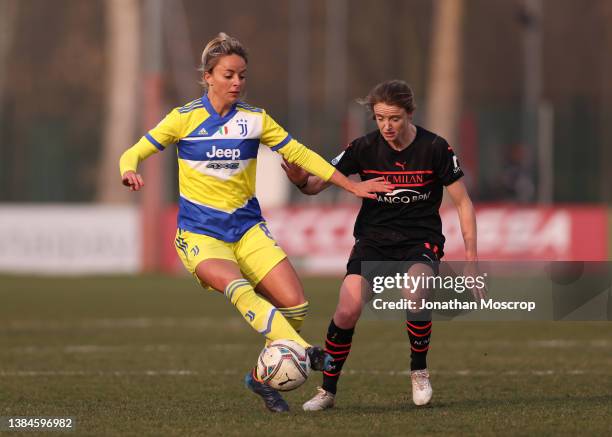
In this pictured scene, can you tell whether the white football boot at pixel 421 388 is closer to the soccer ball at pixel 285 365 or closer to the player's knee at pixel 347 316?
the player's knee at pixel 347 316

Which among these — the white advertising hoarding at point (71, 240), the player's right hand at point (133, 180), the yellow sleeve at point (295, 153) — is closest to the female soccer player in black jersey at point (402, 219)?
the yellow sleeve at point (295, 153)

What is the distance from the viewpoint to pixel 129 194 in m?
33.2

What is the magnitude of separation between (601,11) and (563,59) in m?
2.44

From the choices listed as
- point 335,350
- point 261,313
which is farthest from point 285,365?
point 335,350

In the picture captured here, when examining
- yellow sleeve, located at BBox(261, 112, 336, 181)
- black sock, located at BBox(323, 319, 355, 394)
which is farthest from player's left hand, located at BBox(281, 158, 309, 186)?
black sock, located at BBox(323, 319, 355, 394)

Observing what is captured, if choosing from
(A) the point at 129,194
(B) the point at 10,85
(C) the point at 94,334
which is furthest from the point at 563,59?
(C) the point at 94,334

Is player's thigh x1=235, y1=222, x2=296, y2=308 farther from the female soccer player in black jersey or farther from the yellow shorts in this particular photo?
the female soccer player in black jersey

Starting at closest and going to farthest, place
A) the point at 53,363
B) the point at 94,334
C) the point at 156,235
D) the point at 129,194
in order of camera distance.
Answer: the point at 53,363 → the point at 94,334 → the point at 156,235 → the point at 129,194

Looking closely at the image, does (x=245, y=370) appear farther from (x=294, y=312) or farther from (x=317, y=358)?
(x=317, y=358)

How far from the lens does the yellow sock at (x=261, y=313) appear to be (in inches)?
305

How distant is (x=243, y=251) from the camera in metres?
8.20

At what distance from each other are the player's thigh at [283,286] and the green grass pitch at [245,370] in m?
0.69

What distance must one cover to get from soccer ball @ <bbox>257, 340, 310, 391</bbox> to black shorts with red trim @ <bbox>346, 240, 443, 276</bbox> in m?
0.94

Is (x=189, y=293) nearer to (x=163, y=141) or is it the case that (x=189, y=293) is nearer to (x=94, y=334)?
(x=94, y=334)
